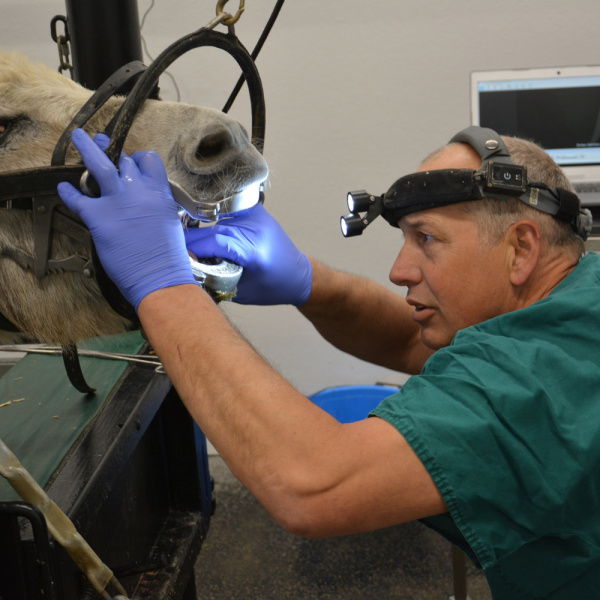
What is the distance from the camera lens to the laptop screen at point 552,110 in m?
2.27

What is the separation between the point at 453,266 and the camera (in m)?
1.13

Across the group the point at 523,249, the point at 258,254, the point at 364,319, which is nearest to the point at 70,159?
the point at 258,254

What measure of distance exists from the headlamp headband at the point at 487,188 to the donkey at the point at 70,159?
0.29 metres

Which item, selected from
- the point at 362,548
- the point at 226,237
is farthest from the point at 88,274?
the point at 362,548

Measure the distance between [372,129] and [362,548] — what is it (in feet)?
5.52

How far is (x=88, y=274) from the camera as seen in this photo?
3.18 ft

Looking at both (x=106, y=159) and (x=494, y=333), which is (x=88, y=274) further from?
(x=494, y=333)

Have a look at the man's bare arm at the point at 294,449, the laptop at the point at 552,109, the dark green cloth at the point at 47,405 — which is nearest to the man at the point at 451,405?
the man's bare arm at the point at 294,449

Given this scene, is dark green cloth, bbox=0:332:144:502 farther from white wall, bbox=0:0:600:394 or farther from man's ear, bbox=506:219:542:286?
white wall, bbox=0:0:600:394

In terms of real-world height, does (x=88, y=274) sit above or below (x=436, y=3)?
below

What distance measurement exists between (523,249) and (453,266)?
0.40ft

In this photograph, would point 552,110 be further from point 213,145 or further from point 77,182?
point 77,182

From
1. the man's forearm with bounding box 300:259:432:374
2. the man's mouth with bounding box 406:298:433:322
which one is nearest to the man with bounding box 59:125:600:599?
the man's mouth with bounding box 406:298:433:322

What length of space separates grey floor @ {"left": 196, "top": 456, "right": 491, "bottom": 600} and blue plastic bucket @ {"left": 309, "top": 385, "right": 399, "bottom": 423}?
1.58 ft
